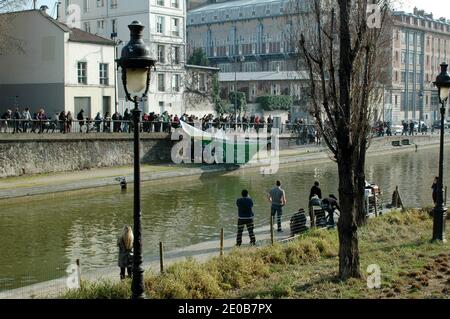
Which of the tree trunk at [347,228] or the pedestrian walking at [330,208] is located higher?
the tree trunk at [347,228]

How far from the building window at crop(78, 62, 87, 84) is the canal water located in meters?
14.4

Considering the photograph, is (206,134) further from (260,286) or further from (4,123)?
(260,286)

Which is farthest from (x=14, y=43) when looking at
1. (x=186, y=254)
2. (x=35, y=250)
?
(x=186, y=254)

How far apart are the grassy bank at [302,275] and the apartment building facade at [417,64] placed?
81.4m

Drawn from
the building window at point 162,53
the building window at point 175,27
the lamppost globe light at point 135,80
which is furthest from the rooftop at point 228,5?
the lamppost globe light at point 135,80

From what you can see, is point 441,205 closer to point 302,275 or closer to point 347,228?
point 347,228

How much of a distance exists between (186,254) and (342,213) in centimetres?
574

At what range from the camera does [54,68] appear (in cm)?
4756

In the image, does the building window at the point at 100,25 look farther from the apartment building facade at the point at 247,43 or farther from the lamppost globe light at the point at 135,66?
the lamppost globe light at the point at 135,66

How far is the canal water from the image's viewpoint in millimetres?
18969

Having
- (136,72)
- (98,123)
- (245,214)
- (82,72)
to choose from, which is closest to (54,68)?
(82,72)

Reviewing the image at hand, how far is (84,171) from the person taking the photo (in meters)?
38.8

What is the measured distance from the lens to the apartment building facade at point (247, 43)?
92.5 m

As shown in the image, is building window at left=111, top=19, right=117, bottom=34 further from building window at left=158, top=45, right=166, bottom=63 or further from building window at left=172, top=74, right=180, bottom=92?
building window at left=172, top=74, right=180, bottom=92
